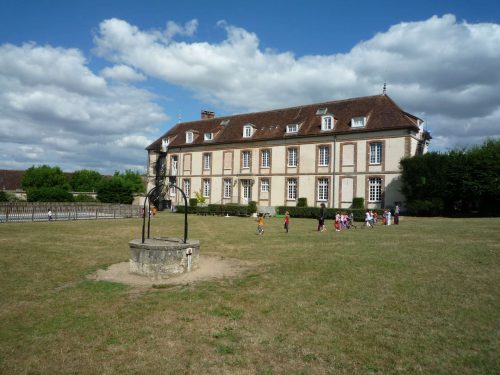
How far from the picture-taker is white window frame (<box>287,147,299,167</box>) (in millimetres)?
36906

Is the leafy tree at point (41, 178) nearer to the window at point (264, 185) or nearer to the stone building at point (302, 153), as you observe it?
the stone building at point (302, 153)

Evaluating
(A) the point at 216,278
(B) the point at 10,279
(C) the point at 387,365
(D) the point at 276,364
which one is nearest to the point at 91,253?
(B) the point at 10,279

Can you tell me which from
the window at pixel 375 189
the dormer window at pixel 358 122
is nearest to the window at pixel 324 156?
the dormer window at pixel 358 122

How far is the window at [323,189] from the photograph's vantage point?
1372 inches

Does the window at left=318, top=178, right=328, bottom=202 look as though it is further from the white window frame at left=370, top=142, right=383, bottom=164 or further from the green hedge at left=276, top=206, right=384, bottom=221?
the white window frame at left=370, top=142, right=383, bottom=164

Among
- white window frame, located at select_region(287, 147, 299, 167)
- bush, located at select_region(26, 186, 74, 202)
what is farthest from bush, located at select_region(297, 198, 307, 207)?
bush, located at select_region(26, 186, 74, 202)

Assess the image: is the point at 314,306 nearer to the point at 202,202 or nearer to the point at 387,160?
the point at 387,160

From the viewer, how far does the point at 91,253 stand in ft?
44.1

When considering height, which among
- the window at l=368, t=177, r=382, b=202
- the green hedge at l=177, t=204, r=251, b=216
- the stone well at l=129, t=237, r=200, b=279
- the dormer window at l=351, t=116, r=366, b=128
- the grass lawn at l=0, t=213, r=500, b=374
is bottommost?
the grass lawn at l=0, t=213, r=500, b=374

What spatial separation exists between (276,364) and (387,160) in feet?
93.8

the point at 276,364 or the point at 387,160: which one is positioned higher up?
the point at 387,160

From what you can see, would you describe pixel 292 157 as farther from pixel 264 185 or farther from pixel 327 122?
pixel 327 122

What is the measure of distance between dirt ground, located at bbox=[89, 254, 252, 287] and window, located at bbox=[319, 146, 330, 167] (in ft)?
80.4

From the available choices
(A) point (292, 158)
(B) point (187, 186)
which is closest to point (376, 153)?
(A) point (292, 158)
